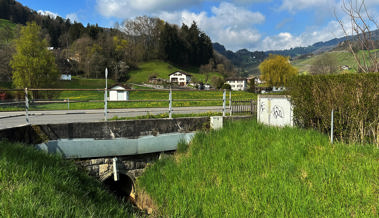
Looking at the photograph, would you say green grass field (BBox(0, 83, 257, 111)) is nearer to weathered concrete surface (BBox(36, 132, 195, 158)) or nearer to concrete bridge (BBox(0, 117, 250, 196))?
concrete bridge (BBox(0, 117, 250, 196))

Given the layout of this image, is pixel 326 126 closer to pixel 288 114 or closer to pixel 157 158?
pixel 288 114

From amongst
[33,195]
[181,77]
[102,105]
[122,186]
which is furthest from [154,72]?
[33,195]

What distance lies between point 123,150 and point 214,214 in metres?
4.38

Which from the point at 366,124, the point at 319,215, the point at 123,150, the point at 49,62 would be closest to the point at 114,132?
the point at 123,150

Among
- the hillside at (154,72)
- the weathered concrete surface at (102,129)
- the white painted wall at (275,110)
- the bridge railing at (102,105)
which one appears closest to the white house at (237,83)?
the hillside at (154,72)

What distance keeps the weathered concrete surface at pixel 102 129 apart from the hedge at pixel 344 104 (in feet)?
10.2

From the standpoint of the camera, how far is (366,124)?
6512 mm

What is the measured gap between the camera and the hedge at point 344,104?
635 cm

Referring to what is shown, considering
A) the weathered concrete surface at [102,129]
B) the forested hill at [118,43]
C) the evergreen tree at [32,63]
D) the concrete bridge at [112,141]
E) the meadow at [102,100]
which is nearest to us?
the weathered concrete surface at [102,129]

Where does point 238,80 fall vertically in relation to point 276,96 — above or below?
above

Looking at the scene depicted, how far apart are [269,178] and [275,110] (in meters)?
4.67

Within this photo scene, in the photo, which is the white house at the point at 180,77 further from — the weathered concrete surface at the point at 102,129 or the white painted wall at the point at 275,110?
the weathered concrete surface at the point at 102,129

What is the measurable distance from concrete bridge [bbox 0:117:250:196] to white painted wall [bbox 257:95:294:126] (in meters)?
2.85

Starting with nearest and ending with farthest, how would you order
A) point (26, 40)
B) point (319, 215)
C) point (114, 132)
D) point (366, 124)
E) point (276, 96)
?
point (319, 215) < point (366, 124) < point (114, 132) < point (276, 96) < point (26, 40)
